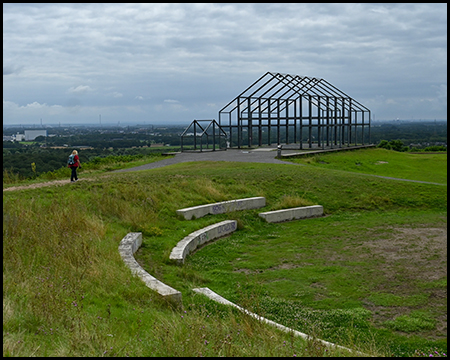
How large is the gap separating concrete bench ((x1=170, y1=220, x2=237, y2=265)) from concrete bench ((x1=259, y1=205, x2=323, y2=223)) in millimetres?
1550

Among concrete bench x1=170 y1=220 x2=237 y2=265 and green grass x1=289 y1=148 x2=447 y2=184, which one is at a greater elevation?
green grass x1=289 y1=148 x2=447 y2=184

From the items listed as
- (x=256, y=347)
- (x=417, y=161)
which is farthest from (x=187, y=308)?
(x=417, y=161)

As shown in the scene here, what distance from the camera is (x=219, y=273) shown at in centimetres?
919

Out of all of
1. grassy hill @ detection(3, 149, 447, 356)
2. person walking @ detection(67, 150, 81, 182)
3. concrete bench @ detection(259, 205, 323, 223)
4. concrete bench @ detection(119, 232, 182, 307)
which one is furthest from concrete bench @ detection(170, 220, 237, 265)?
person walking @ detection(67, 150, 81, 182)

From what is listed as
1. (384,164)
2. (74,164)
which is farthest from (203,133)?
(74,164)

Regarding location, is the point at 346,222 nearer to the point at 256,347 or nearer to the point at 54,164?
the point at 256,347

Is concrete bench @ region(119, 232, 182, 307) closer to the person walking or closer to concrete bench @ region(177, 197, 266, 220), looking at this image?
concrete bench @ region(177, 197, 266, 220)

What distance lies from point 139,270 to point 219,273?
2.05 m

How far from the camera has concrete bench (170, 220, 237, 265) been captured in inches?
380

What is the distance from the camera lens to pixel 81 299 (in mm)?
5730

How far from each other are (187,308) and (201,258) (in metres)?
3.49

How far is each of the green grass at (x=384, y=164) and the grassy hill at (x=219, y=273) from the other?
9.62 metres

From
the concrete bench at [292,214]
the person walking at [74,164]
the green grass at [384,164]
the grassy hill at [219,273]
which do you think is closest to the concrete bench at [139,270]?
the grassy hill at [219,273]

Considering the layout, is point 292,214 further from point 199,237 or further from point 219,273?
point 219,273
